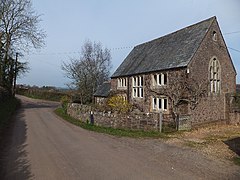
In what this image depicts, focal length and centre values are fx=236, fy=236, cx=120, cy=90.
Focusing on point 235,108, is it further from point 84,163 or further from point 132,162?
point 84,163

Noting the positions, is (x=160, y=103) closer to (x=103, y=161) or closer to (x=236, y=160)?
(x=236, y=160)

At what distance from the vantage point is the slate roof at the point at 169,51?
68.8 feet

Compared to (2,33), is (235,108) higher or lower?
lower

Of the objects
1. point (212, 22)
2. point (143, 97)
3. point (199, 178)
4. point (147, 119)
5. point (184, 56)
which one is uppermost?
point (212, 22)

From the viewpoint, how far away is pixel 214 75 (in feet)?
73.3

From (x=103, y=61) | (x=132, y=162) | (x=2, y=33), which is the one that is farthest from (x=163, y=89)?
(x=103, y=61)

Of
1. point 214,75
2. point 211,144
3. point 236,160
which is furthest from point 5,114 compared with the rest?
point 214,75

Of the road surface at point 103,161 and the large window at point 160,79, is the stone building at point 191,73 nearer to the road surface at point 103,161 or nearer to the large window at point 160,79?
the large window at point 160,79

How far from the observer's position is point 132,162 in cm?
920

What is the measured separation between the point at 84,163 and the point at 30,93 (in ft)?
200

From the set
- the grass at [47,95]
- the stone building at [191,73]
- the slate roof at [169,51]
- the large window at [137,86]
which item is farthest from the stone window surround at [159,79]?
the grass at [47,95]

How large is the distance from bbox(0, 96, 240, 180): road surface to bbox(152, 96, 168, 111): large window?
8248 millimetres

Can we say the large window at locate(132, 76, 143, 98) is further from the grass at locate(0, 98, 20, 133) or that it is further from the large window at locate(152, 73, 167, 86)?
the grass at locate(0, 98, 20, 133)

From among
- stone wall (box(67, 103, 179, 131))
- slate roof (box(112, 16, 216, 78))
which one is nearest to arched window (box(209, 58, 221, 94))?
slate roof (box(112, 16, 216, 78))
